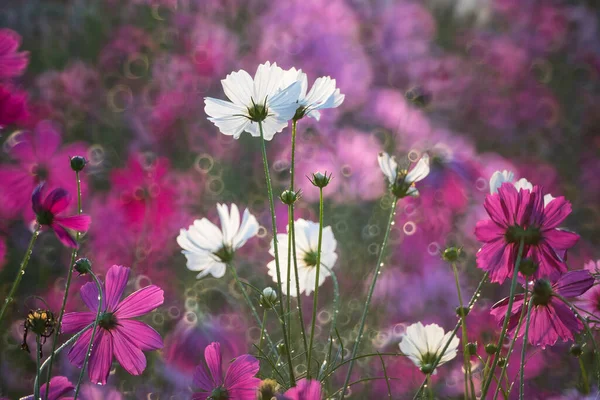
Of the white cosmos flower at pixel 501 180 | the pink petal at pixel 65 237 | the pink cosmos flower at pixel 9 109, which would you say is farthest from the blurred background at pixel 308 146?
the white cosmos flower at pixel 501 180

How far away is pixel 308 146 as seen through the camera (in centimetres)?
158

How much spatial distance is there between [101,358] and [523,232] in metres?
0.29

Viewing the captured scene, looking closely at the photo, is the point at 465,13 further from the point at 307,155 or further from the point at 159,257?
the point at 159,257

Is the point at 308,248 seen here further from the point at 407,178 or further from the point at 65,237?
the point at 65,237

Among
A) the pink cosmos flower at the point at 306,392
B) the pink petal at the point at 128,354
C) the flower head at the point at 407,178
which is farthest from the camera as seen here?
the flower head at the point at 407,178

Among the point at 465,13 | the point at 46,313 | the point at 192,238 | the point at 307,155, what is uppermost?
the point at 465,13

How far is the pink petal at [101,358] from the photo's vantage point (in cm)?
43

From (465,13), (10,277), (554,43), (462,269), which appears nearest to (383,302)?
(462,269)

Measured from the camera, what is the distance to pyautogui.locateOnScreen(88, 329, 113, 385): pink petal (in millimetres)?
431

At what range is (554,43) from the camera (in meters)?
2.47

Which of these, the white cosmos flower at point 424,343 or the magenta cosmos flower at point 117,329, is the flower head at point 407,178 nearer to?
the white cosmos flower at point 424,343

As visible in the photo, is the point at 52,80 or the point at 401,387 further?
the point at 52,80

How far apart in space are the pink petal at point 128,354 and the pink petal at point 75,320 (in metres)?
0.02

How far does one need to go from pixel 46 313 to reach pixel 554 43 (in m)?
2.41
